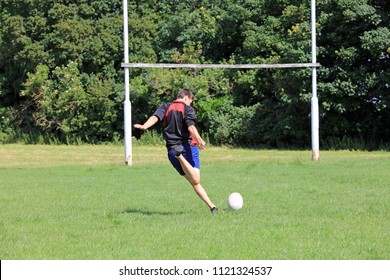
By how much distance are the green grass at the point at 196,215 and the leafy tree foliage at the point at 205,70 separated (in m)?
11.4

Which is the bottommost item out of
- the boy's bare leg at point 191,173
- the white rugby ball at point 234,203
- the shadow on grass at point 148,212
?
the shadow on grass at point 148,212

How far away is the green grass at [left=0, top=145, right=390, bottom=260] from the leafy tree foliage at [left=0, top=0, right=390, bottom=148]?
11404 millimetres

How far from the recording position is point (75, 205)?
13.7 meters

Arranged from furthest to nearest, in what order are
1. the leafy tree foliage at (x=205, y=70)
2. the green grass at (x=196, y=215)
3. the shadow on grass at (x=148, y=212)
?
the leafy tree foliage at (x=205, y=70) < the shadow on grass at (x=148, y=212) < the green grass at (x=196, y=215)

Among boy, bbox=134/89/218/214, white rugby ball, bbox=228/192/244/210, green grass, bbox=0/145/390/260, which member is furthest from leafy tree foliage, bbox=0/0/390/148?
boy, bbox=134/89/218/214

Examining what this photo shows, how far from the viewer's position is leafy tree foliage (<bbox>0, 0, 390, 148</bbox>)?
112 ft

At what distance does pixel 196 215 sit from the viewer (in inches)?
461

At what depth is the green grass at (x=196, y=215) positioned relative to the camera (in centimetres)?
846

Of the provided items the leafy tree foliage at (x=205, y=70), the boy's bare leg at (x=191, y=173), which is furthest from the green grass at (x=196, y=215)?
the leafy tree foliage at (x=205, y=70)

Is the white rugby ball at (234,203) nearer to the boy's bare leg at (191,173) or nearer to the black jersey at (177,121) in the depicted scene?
the boy's bare leg at (191,173)

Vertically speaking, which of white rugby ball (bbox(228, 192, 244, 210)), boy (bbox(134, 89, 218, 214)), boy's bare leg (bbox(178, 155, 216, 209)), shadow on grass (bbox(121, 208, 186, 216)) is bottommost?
shadow on grass (bbox(121, 208, 186, 216))

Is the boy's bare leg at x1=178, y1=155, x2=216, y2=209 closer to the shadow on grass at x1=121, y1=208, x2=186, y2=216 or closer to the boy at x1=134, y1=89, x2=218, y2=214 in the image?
the boy at x1=134, y1=89, x2=218, y2=214

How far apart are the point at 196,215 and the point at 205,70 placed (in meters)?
30.3
